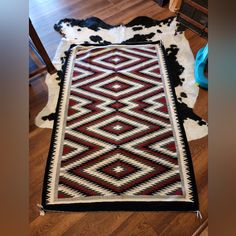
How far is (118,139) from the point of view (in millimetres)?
1478

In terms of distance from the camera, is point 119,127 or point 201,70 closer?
point 119,127

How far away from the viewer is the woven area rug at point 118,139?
1.28 metres

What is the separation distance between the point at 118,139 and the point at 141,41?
0.89 metres

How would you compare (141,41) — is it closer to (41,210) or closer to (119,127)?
(119,127)

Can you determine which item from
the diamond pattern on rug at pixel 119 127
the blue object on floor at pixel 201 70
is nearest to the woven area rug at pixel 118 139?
the diamond pattern on rug at pixel 119 127

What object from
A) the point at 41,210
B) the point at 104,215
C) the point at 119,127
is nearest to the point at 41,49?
the point at 119,127

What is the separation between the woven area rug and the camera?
128 cm

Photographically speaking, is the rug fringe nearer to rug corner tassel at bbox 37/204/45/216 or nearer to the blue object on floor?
rug corner tassel at bbox 37/204/45/216

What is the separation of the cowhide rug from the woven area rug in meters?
0.06
